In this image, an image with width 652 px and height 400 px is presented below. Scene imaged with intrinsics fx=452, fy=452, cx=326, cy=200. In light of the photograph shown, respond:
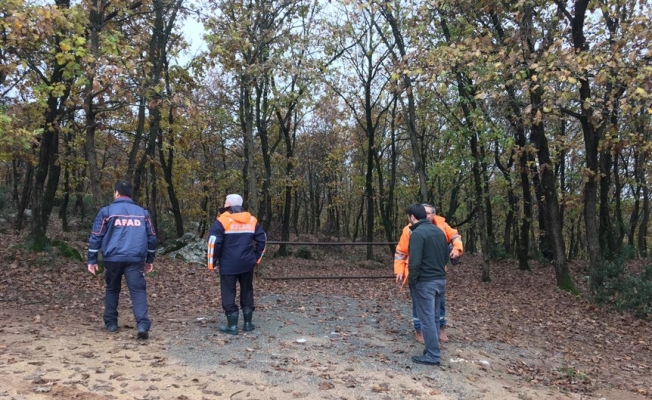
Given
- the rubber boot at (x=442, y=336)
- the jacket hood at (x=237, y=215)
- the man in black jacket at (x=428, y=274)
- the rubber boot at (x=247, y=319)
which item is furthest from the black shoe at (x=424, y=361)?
the jacket hood at (x=237, y=215)

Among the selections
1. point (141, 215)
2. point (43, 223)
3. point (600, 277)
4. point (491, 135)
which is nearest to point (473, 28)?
point (491, 135)

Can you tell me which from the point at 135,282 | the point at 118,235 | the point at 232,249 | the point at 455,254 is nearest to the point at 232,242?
the point at 232,249

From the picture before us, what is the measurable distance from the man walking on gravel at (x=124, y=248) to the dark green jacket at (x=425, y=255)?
330 cm

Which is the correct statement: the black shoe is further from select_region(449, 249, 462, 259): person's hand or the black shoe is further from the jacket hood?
the jacket hood

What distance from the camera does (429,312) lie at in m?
5.32

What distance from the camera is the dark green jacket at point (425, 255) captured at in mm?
5305

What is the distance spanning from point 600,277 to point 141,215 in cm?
970

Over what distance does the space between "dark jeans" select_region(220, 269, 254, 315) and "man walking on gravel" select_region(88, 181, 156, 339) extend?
38.1 inches

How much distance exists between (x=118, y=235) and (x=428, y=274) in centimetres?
379

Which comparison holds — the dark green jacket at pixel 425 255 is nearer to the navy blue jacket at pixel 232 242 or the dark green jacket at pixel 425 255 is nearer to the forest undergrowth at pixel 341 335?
the forest undergrowth at pixel 341 335

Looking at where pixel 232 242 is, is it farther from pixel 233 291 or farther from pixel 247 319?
pixel 247 319

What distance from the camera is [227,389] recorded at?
4.31 metres

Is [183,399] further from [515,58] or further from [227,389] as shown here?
[515,58]

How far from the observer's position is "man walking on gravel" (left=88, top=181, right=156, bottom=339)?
551 centimetres
